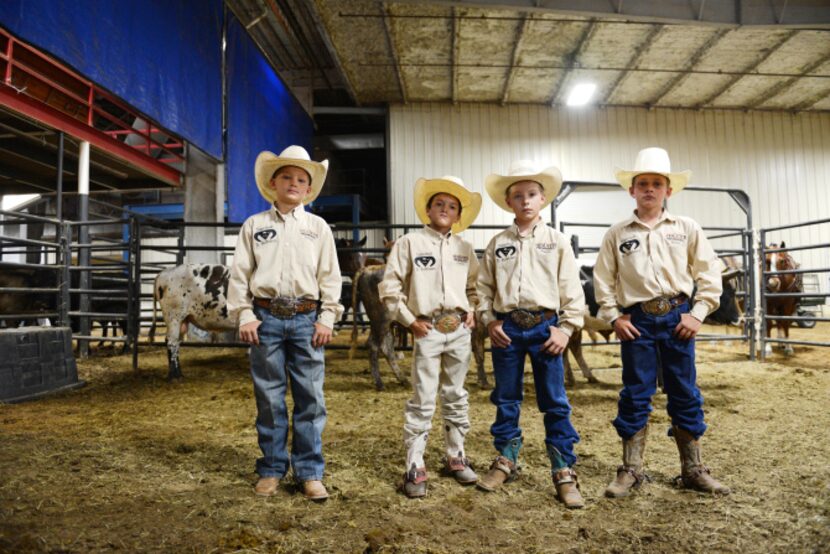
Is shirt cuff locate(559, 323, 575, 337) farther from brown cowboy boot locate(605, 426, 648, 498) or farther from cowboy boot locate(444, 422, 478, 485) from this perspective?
cowboy boot locate(444, 422, 478, 485)

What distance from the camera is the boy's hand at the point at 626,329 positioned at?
7.90 feet

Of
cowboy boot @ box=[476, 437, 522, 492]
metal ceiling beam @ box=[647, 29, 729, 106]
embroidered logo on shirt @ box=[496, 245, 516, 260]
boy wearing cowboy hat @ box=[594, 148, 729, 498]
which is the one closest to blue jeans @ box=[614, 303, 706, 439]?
boy wearing cowboy hat @ box=[594, 148, 729, 498]

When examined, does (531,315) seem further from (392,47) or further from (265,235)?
(392,47)

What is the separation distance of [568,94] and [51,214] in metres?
14.4

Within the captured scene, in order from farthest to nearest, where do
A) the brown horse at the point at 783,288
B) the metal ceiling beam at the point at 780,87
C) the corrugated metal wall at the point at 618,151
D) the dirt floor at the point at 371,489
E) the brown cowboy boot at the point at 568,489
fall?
the corrugated metal wall at the point at 618,151 → the metal ceiling beam at the point at 780,87 → the brown horse at the point at 783,288 → the brown cowboy boot at the point at 568,489 → the dirt floor at the point at 371,489

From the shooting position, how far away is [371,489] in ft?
8.11

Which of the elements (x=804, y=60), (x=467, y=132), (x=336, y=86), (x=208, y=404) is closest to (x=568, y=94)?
(x=467, y=132)

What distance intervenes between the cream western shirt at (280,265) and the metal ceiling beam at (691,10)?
25.2ft

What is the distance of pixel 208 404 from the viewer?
4.38 metres

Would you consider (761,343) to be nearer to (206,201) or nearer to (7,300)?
(206,201)

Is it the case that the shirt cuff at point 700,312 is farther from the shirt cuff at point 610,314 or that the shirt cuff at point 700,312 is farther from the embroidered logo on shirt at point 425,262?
the embroidered logo on shirt at point 425,262

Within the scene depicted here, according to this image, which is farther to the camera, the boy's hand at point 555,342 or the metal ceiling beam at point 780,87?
the metal ceiling beam at point 780,87

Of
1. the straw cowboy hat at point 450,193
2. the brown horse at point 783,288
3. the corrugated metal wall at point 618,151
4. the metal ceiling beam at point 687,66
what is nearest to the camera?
the straw cowboy hat at point 450,193

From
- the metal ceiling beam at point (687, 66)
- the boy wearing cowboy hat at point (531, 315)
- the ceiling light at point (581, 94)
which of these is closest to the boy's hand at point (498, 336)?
the boy wearing cowboy hat at point (531, 315)
